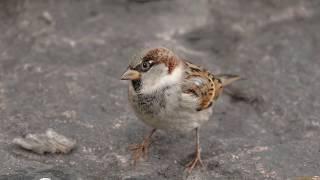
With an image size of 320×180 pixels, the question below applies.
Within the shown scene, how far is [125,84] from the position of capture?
5422mm

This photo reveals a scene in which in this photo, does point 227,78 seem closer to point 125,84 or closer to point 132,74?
point 125,84

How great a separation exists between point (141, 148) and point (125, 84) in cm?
96

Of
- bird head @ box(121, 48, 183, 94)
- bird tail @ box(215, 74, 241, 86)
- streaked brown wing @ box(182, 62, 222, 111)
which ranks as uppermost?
bird head @ box(121, 48, 183, 94)

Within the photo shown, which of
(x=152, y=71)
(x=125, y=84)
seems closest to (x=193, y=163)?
(x=152, y=71)

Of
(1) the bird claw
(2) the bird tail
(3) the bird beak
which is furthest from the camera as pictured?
(2) the bird tail

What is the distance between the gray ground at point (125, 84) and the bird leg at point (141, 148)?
0.05m

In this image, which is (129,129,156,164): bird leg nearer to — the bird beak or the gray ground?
the gray ground

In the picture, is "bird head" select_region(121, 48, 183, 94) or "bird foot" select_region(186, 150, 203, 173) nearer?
"bird head" select_region(121, 48, 183, 94)

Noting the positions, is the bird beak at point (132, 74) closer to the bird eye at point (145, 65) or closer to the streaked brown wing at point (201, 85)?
the bird eye at point (145, 65)

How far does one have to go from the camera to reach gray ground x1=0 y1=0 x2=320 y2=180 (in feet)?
14.6

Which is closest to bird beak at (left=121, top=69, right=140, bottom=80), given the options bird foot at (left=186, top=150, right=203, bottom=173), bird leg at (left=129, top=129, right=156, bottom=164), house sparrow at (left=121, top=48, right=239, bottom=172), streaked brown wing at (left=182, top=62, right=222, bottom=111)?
house sparrow at (left=121, top=48, right=239, bottom=172)

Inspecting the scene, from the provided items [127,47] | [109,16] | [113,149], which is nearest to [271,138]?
[113,149]

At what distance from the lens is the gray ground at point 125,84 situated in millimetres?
4449

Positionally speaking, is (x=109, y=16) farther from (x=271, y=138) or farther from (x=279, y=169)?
(x=279, y=169)
